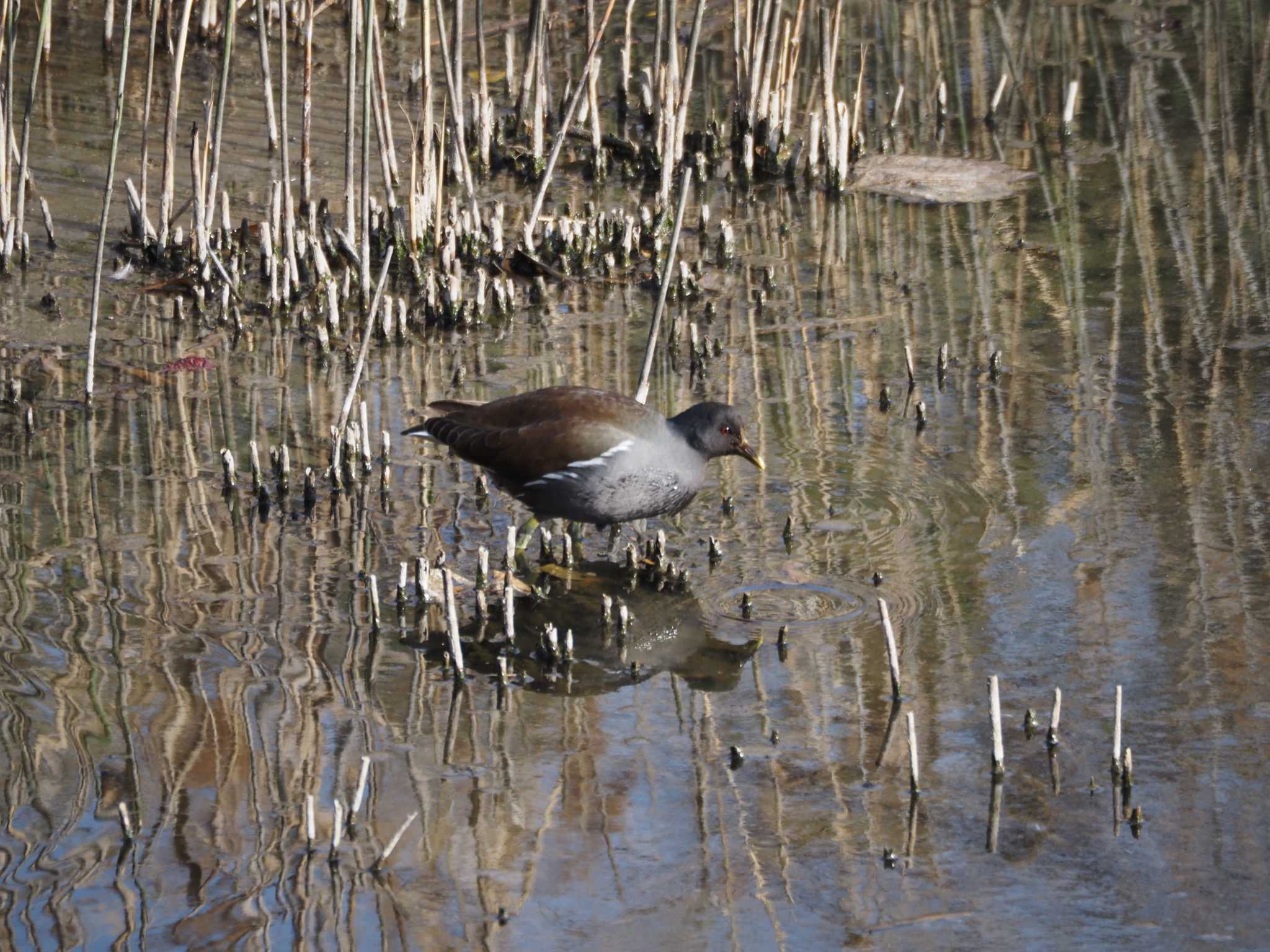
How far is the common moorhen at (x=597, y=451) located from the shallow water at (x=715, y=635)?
310mm

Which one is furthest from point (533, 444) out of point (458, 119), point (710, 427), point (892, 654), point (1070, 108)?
point (1070, 108)

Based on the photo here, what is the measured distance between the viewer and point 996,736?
4.59 meters

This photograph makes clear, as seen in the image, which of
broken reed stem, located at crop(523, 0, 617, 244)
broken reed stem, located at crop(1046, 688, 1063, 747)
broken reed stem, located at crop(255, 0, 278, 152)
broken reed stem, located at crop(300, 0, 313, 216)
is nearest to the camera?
broken reed stem, located at crop(1046, 688, 1063, 747)

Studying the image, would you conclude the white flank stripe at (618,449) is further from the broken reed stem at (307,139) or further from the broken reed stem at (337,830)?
the broken reed stem at (307,139)

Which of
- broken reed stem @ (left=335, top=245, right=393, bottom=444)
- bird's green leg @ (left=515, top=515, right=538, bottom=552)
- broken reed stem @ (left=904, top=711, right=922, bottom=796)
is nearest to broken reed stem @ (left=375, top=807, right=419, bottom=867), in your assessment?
broken reed stem @ (left=904, top=711, right=922, bottom=796)

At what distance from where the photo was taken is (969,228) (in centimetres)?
995

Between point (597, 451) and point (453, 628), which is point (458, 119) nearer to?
point (597, 451)

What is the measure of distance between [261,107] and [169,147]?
2953 mm

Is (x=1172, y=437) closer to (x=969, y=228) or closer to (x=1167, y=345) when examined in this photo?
(x=1167, y=345)

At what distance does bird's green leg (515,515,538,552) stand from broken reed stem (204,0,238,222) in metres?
3.25

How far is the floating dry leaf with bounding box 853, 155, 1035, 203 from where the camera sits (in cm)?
1051

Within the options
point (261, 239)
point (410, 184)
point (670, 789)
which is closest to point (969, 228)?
point (410, 184)

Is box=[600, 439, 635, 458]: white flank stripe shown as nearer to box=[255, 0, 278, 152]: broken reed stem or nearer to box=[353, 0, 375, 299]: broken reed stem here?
box=[353, 0, 375, 299]: broken reed stem

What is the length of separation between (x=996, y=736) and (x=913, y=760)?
252mm
